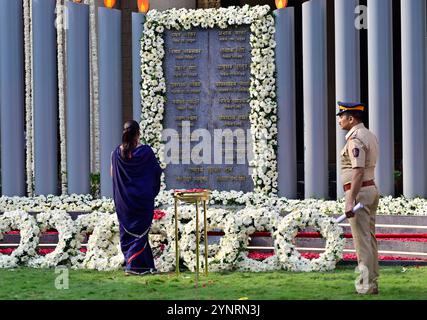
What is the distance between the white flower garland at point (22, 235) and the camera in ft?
47.5

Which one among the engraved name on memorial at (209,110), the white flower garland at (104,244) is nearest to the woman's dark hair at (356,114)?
the white flower garland at (104,244)

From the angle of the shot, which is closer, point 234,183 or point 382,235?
point 382,235

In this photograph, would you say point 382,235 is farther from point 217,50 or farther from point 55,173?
point 55,173

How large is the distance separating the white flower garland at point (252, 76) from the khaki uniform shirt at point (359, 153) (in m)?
6.03

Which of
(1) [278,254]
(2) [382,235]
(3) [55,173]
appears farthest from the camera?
(3) [55,173]

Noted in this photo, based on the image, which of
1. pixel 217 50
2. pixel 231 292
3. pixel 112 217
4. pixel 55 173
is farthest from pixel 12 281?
pixel 217 50

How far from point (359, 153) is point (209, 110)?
6927 mm

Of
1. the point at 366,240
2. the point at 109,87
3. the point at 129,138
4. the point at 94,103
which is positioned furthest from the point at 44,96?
the point at 366,240

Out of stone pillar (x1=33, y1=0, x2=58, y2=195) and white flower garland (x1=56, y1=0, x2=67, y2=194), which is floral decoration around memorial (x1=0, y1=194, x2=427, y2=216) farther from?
white flower garland (x1=56, y1=0, x2=67, y2=194)

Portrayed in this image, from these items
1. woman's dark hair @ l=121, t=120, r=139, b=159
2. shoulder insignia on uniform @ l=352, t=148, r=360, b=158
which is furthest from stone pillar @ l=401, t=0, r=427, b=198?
shoulder insignia on uniform @ l=352, t=148, r=360, b=158

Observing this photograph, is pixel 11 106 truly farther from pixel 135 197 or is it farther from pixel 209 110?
pixel 135 197

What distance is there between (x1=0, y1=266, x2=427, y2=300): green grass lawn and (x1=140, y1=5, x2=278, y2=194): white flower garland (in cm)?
392

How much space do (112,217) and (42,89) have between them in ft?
14.5

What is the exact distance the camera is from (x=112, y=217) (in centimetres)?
1429
